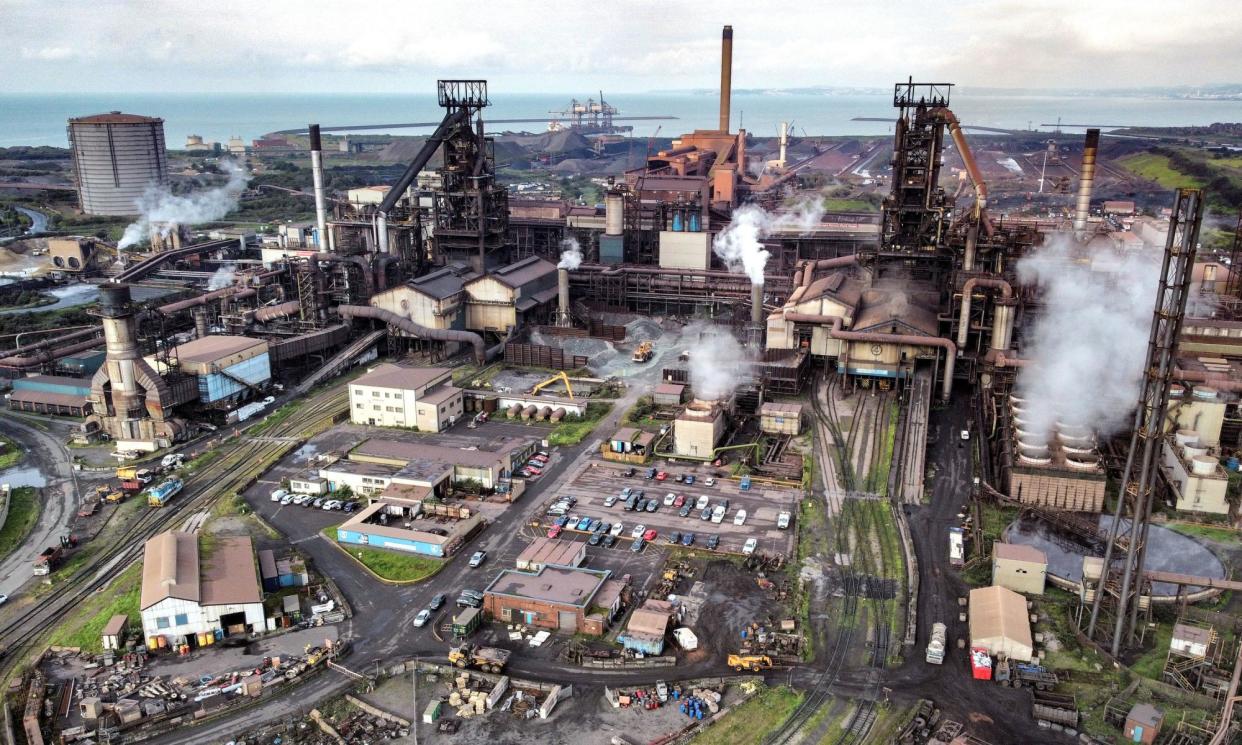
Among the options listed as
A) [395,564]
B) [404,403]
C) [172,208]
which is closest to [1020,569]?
[395,564]

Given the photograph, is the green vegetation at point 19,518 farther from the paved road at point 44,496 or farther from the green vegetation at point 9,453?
the green vegetation at point 9,453

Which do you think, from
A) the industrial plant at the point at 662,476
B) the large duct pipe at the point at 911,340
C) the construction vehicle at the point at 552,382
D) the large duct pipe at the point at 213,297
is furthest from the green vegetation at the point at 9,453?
the large duct pipe at the point at 911,340

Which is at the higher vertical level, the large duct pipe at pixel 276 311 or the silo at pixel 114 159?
the silo at pixel 114 159

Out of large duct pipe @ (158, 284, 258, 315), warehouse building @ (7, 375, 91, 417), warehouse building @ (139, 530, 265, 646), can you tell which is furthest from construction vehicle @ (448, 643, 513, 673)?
large duct pipe @ (158, 284, 258, 315)

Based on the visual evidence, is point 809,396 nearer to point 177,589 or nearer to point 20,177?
point 177,589

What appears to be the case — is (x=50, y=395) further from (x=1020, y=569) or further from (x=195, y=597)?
(x=1020, y=569)

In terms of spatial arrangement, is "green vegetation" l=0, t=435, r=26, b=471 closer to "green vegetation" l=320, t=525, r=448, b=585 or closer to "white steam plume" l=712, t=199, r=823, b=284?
"green vegetation" l=320, t=525, r=448, b=585
